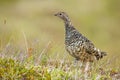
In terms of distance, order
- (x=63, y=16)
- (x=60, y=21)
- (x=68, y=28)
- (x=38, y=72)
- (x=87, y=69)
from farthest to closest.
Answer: (x=60, y=21) → (x=63, y=16) → (x=68, y=28) → (x=87, y=69) → (x=38, y=72)

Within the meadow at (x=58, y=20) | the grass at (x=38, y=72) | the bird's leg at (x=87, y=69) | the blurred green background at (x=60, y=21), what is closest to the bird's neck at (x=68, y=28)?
the bird's leg at (x=87, y=69)

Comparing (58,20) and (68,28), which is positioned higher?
(58,20)

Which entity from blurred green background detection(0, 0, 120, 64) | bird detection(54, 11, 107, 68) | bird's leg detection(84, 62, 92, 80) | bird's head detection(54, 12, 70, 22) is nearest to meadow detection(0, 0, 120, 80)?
blurred green background detection(0, 0, 120, 64)

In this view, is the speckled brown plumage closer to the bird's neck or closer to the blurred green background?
the bird's neck

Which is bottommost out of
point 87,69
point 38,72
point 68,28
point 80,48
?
point 38,72

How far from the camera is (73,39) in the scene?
17.8 metres

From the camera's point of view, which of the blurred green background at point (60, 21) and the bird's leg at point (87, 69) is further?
the blurred green background at point (60, 21)

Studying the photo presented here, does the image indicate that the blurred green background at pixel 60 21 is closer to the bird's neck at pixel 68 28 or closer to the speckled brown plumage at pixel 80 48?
the bird's neck at pixel 68 28

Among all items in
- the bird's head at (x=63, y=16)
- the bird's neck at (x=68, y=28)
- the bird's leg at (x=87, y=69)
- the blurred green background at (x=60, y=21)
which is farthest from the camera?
the blurred green background at (x=60, y=21)

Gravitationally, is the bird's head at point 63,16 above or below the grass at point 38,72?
above

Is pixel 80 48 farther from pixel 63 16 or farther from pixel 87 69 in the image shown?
pixel 87 69

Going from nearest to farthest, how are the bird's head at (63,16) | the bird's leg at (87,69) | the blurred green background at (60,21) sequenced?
the bird's leg at (87,69) → the bird's head at (63,16) → the blurred green background at (60,21)

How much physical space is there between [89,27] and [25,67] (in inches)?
1605

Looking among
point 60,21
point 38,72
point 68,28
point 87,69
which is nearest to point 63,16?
point 68,28
